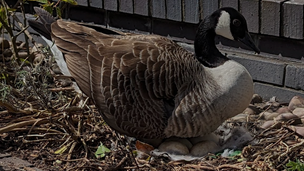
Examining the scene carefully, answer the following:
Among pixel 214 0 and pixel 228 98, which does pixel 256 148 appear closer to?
pixel 228 98

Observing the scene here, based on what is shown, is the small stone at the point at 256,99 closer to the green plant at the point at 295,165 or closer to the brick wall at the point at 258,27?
the brick wall at the point at 258,27

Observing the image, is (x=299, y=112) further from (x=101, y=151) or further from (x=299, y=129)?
(x=101, y=151)

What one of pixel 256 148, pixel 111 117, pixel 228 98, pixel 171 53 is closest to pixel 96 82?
pixel 111 117

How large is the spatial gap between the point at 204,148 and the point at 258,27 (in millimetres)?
1222

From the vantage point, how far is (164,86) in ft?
13.1

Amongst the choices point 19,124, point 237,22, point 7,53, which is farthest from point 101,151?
point 7,53

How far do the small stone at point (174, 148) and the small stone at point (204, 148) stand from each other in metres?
0.06

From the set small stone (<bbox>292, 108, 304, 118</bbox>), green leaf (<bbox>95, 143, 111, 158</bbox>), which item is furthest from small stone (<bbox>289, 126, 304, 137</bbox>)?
green leaf (<bbox>95, 143, 111, 158</bbox>)

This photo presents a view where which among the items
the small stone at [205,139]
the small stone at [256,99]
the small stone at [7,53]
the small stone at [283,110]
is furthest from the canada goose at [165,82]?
the small stone at [7,53]

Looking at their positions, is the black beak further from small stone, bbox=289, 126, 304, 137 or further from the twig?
the twig

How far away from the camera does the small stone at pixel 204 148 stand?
4078mm

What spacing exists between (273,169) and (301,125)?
81 centimetres

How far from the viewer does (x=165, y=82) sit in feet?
13.1

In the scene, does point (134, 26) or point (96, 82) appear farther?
point (134, 26)
